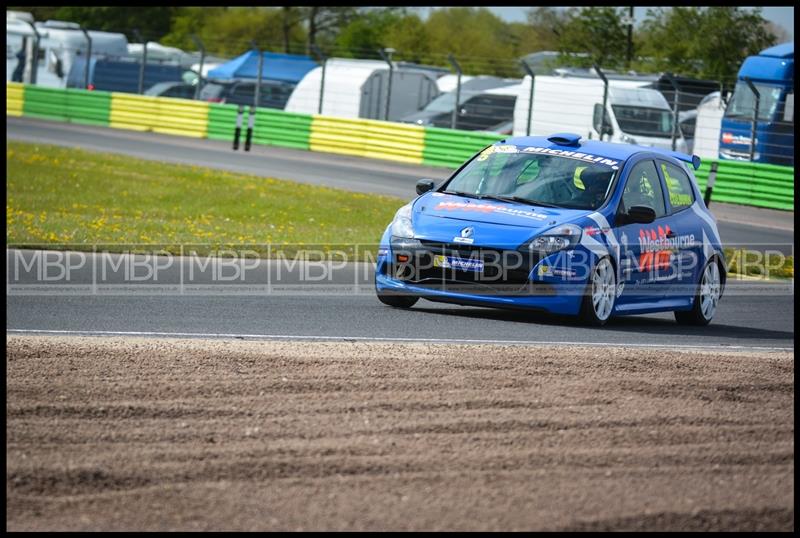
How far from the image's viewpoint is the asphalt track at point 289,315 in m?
9.36

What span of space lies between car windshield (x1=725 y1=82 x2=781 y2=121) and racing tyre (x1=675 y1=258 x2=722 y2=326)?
52.1 ft

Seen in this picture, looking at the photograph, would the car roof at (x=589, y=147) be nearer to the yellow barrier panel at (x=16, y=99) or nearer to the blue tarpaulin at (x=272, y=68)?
the blue tarpaulin at (x=272, y=68)

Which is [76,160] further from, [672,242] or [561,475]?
[561,475]

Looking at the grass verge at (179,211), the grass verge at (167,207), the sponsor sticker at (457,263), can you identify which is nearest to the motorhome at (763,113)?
the grass verge at (167,207)

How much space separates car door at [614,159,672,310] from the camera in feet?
34.8

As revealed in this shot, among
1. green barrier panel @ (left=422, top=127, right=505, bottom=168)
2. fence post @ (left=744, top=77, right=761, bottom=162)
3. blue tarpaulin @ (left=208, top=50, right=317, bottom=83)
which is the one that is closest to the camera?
fence post @ (left=744, top=77, right=761, bottom=162)

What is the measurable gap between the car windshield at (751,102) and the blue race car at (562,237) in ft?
51.6

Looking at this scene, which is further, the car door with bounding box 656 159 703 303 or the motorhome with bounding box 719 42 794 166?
the motorhome with bounding box 719 42 794 166

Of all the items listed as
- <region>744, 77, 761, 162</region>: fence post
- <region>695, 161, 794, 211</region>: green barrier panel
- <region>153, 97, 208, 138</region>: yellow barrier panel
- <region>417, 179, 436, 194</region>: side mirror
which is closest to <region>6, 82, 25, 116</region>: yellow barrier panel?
<region>153, 97, 208, 138</region>: yellow barrier panel

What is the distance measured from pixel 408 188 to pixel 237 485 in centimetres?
2079

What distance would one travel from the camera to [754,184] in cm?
2595

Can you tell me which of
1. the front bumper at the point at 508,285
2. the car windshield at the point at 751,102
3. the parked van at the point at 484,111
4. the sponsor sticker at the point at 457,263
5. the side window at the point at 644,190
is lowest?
the front bumper at the point at 508,285

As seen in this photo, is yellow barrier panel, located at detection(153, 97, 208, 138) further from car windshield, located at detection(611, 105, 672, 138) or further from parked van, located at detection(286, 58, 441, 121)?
car windshield, located at detection(611, 105, 672, 138)

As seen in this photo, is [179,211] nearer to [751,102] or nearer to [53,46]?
[751,102]
